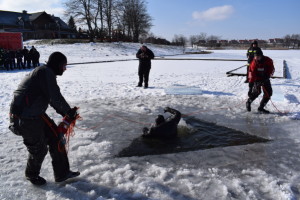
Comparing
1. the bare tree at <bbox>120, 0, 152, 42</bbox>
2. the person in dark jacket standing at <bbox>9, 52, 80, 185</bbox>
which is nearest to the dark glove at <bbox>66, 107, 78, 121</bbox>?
the person in dark jacket standing at <bbox>9, 52, 80, 185</bbox>

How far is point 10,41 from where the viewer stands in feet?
66.4

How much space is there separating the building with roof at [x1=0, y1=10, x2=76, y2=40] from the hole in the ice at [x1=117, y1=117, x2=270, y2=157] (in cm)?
5126

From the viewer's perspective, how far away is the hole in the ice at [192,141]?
4.57 metres

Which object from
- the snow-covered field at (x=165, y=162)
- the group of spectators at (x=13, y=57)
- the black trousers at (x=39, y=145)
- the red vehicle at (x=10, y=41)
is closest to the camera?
the black trousers at (x=39, y=145)

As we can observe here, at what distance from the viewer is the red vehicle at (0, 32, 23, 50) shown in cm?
1991

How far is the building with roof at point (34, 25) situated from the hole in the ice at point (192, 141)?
51.3 metres

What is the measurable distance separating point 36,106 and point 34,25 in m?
61.2

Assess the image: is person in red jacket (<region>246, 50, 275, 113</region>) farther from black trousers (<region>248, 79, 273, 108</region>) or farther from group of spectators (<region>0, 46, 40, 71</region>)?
group of spectators (<region>0, 46, 40, 71</region>)

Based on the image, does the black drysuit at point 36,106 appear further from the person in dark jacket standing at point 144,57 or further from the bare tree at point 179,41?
the bare tree at point 179,41

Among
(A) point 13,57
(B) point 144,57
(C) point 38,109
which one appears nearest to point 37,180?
(C) point 38,109

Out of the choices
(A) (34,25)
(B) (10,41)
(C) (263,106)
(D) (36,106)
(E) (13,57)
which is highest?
(A) (34,25)

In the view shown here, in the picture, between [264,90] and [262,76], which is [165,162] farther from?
[262,76]

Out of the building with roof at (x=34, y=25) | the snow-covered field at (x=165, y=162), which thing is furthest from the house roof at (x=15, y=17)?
the snow-covered field at (x=165, y=162)

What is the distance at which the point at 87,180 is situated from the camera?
11.8 feet
